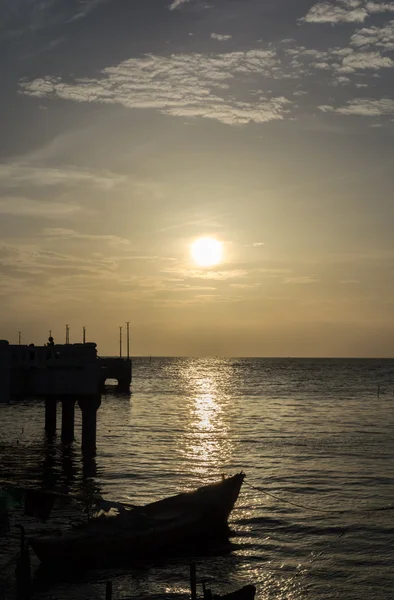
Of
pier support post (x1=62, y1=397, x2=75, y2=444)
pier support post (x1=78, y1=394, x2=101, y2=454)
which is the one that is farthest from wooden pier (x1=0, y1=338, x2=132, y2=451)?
pier support post (x1=62, y1=397, x2=75, y2=444)

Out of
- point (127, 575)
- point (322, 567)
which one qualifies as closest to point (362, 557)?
point (322, 567)

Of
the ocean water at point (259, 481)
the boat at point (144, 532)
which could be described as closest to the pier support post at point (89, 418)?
the ocean water at point (259, 481)

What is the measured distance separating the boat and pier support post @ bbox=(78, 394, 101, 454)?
53.3 ft

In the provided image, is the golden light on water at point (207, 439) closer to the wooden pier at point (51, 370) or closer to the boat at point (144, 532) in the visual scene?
the wooden pier at point (51, 370)

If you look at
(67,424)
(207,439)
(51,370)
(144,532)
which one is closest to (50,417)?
(67,424)

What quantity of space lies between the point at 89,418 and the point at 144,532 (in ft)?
67.2

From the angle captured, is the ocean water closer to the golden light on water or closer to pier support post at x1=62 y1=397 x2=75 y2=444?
the golden light on water

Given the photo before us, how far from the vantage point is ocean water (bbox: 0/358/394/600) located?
2492 centimetres

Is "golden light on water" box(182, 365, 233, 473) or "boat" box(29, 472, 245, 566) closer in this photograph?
"boat" box(29, 472, 245, 566)

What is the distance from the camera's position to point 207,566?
26297 millimetres

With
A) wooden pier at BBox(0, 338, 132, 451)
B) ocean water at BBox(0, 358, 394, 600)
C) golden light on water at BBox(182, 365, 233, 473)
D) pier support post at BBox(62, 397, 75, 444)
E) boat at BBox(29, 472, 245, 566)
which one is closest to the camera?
ocean water at BBox(0, 358, 394, 600)

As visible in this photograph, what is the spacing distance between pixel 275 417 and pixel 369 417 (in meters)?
12.0

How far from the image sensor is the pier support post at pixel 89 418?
46.1m

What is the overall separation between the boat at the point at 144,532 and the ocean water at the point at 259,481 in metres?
0.79
